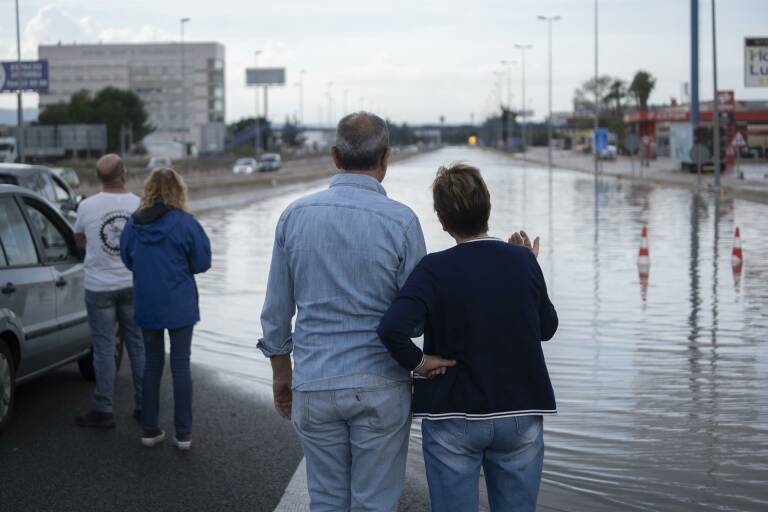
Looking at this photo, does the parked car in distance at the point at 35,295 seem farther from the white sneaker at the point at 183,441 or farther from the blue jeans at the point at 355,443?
the blue jeans at the point at 355,443

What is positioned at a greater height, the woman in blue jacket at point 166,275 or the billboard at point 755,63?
the billboard at point 755,63

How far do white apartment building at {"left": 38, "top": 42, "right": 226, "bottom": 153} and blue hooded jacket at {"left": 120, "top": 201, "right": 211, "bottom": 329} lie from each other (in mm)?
175548

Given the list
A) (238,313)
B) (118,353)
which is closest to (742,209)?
(238,313)

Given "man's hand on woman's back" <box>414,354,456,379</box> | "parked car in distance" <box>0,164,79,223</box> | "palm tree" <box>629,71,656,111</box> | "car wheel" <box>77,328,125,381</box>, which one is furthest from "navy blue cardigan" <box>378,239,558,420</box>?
"palm tree" <box>629,71,656,111</box>

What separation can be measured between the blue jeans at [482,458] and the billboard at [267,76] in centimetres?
15335

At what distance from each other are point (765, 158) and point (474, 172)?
89659mm

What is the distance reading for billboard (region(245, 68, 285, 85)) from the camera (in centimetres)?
15512

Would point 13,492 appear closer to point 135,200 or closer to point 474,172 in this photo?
point 135,200

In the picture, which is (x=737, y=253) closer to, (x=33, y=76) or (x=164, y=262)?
(x=164, y=262)

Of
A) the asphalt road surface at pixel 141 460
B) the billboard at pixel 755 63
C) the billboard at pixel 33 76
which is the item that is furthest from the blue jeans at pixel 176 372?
the billboard at pixel 33 76

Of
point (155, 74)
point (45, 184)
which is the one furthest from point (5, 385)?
point (155, 74)

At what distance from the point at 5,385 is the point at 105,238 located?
3.77 feet

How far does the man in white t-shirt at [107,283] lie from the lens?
7684 mm

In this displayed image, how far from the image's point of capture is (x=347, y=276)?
4020mm
